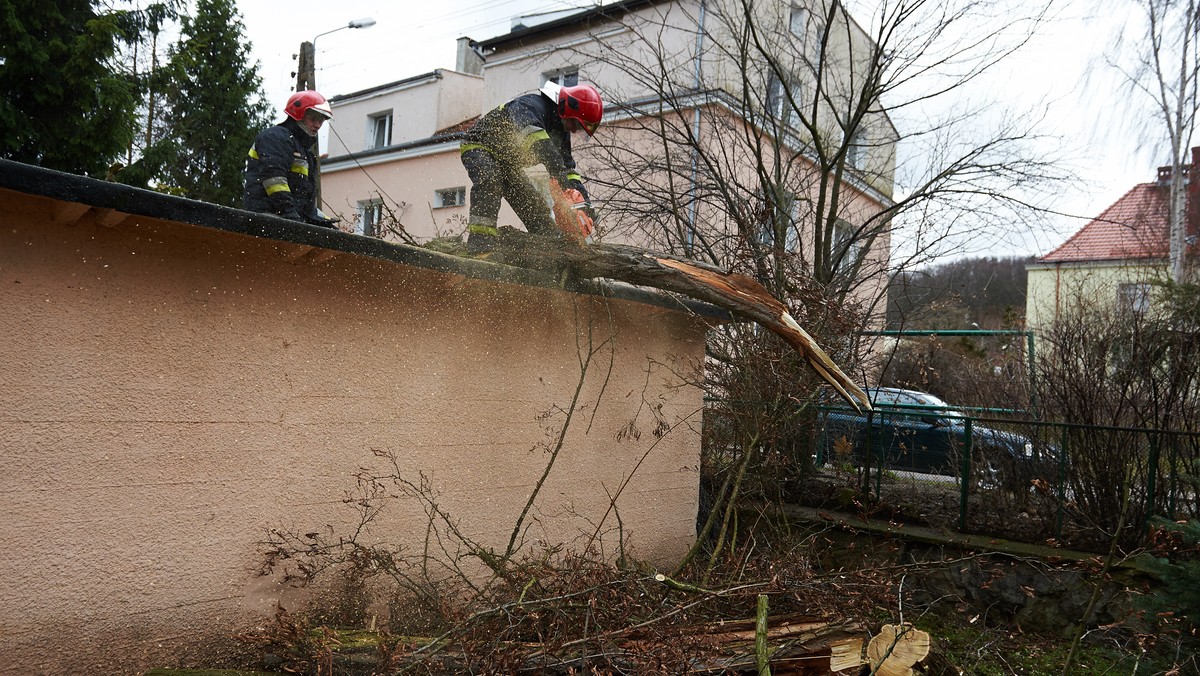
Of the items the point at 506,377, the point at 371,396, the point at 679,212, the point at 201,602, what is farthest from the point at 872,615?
the point at 679,212

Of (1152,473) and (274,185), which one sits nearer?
(274,185)

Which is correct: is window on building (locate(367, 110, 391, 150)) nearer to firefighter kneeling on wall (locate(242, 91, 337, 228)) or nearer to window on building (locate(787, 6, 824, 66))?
window on building (locate(787, 6, 824, 66))

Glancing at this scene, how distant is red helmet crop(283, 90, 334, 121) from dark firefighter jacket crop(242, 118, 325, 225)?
0.24 feet

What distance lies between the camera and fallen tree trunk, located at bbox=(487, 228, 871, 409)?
5518mm

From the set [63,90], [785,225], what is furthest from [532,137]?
[63,90]

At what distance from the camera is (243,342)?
4.22 m

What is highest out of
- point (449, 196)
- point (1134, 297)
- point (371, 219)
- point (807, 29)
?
point (449, 196)

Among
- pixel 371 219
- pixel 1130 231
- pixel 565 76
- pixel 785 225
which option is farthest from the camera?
pixel 565 76

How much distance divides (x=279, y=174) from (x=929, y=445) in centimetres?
647

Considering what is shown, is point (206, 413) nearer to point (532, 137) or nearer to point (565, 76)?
point (532, 137)

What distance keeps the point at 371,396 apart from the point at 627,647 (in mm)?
2073

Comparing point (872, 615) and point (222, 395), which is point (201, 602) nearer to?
point (222, 395)

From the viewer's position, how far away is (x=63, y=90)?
12.3m

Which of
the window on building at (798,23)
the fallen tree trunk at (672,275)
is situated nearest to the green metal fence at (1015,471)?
the fallen tree trunk at (672,275)
